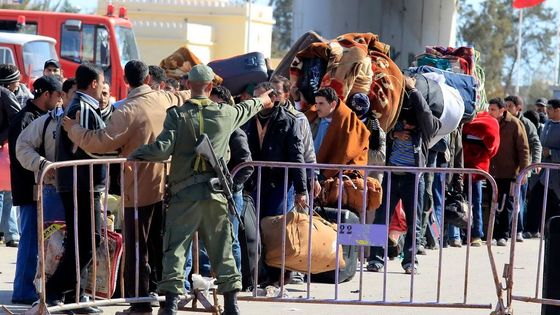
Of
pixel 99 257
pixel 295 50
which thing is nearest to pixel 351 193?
pixel 295 50

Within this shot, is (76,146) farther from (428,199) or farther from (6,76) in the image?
(428,199)

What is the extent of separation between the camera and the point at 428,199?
13703 millimetres

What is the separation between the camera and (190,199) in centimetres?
878

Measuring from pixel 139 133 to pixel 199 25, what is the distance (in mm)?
31818

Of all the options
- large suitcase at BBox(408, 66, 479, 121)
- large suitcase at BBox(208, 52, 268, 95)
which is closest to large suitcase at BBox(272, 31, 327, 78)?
large suitcase at BBox(208, 52, 268, 95)

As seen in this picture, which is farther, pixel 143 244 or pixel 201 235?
pixel 143 244

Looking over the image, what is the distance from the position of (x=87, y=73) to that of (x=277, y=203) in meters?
2.24

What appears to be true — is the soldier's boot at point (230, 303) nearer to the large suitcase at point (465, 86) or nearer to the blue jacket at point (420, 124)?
the blue jacket at point (420, 124)

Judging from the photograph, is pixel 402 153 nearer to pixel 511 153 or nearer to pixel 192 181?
pixel 511 153

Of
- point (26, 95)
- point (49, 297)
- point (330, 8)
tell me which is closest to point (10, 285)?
point (49, 297)

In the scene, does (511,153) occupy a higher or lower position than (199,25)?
lower

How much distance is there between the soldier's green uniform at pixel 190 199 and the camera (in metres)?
8.76

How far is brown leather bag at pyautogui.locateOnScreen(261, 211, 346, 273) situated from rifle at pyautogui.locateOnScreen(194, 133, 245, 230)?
1503 mm

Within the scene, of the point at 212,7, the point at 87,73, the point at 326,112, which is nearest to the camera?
the point at 87,73
